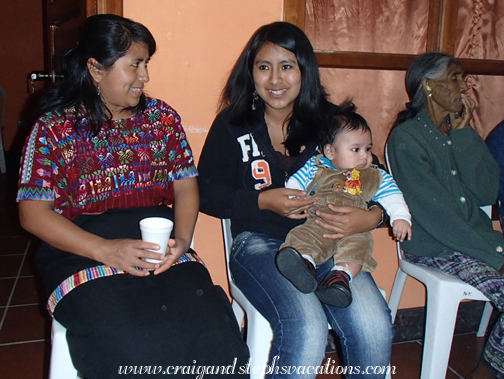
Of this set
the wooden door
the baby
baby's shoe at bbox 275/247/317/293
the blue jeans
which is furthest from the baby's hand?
the wooden door

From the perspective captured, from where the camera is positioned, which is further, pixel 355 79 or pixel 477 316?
pixel 477 316

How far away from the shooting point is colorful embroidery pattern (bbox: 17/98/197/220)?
137 cm

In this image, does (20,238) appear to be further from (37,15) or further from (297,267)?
(37,15)

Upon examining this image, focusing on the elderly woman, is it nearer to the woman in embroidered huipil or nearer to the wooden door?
the woman in embroidered huipil

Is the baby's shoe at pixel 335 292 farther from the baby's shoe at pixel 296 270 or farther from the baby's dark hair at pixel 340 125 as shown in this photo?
the baby's dark hair at pixel 340 125

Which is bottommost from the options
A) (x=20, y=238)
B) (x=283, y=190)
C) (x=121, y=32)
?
(x=20, y=238)

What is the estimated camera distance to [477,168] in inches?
77.2

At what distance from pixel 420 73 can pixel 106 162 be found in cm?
145

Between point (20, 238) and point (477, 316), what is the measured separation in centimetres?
351

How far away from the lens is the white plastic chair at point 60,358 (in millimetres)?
1295

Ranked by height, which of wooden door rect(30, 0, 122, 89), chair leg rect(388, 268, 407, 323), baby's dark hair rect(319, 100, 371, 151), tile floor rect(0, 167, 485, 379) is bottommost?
tile floor rect(0, 167, 485, 379)

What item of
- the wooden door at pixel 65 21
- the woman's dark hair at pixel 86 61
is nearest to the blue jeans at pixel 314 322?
the woman's dark hair at pixel 86 61

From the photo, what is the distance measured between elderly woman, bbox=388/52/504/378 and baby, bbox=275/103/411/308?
19 centimetres

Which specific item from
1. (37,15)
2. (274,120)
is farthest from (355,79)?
(37,15)
